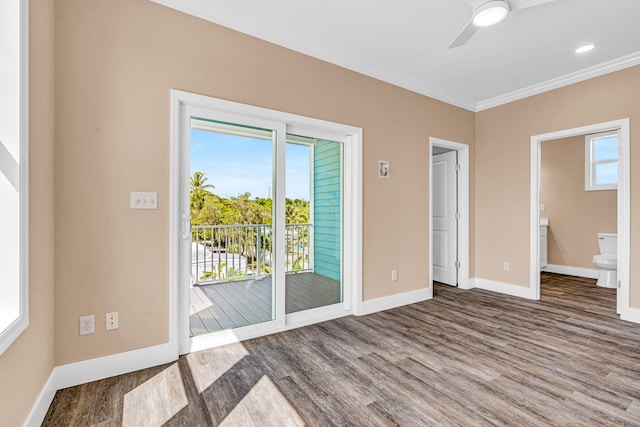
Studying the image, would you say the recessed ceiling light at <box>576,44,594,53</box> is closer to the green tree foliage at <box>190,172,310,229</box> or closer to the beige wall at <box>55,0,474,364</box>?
the beige wall at <box>55,0,474,364</box>

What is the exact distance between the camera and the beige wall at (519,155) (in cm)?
330

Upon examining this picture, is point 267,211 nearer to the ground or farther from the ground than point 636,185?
nearer to the ground

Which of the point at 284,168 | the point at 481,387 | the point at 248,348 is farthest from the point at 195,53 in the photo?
the point at 481,387

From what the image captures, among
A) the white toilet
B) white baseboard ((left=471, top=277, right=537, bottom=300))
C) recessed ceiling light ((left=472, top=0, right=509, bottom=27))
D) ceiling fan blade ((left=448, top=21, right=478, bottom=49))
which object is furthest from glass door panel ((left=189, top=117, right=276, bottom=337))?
the white toilet

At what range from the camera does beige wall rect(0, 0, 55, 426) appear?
4.64 ft

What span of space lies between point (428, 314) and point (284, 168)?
2.26 m

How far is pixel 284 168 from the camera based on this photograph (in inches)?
117

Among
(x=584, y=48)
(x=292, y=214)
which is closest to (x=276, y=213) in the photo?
(x=292, y=214)

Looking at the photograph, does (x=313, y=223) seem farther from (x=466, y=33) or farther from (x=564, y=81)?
(x=564, y=81)

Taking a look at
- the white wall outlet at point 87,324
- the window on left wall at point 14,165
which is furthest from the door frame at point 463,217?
the window on left wall at point 14,165

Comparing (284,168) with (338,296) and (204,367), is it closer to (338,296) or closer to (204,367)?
(338,296)

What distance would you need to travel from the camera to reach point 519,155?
4.20 meters

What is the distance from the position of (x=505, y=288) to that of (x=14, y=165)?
16.7 ft

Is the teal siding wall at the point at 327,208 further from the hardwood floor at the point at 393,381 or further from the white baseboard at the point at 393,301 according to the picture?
the hardwood floor at the point at 393,381
